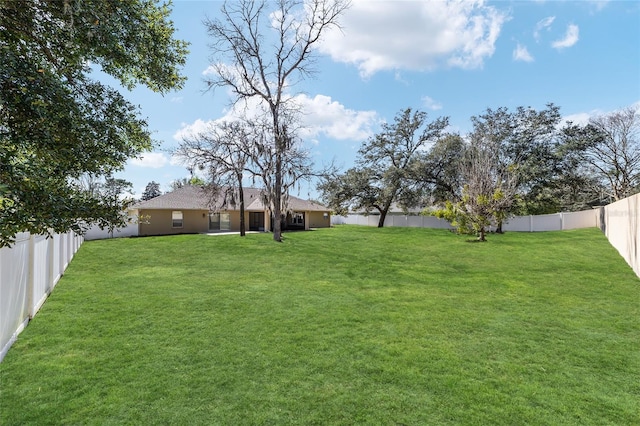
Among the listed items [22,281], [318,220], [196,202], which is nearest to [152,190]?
[196,202]

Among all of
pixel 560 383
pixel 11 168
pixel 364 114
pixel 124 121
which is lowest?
pixel 560 383

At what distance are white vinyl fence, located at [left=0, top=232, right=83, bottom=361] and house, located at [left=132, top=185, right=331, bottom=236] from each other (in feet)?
42.2

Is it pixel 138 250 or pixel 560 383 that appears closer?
pixel 560 383

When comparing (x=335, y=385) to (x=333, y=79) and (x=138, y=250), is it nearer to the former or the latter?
(x=138, y=250)

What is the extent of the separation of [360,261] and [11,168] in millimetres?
11171

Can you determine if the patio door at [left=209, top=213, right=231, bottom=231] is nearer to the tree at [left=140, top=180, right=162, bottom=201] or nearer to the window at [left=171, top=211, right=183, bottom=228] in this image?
the window at [left=171, top=211, right=183, bottom=228]

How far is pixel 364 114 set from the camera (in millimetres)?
17141

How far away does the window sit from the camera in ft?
73.3

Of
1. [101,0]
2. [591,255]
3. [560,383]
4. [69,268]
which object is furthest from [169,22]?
[591,255]

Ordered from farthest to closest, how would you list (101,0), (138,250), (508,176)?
1. (508,176)
2. (138,250)
3. (101,0)

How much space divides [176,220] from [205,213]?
2218 millimetres

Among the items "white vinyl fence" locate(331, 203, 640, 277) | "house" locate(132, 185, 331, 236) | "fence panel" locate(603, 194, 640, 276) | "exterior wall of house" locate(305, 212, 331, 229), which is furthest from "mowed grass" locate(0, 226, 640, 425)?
"exterior wall of house" locate(305, 212, 331, 229)

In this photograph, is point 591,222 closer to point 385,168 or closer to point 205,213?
point 385,168

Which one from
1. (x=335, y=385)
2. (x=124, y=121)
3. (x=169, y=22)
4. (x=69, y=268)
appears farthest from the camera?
(x=69, y=268)
